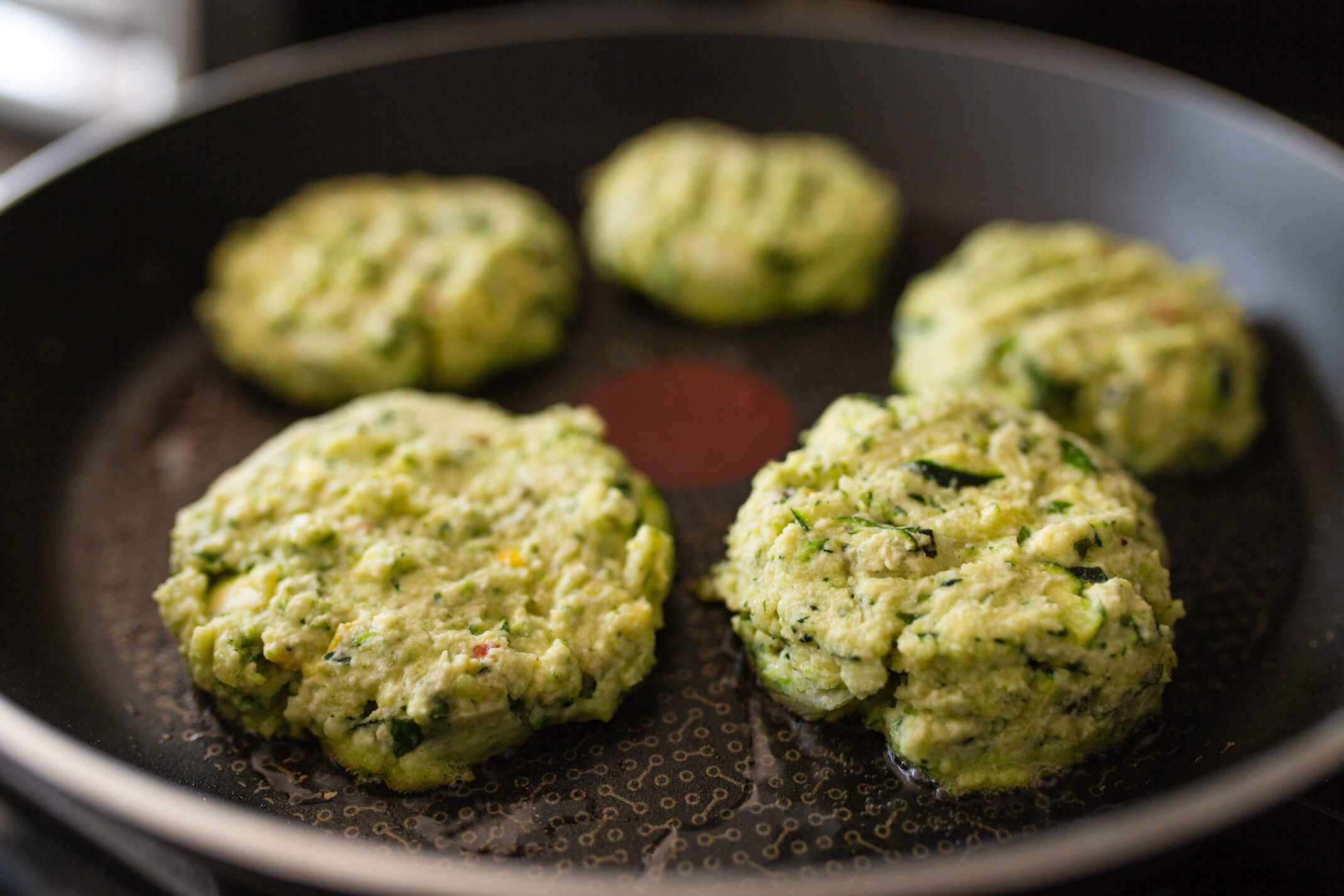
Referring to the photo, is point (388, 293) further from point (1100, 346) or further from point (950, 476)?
point (1100, 346)

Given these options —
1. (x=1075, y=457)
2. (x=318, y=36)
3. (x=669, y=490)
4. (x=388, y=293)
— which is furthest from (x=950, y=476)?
(x=318, y=36)

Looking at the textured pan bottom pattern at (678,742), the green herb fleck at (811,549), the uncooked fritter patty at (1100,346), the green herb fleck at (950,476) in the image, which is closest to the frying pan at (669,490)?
the textured pan bottom pattern at (678,742)

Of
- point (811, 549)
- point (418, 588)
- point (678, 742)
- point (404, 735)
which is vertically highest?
point (811, 549)

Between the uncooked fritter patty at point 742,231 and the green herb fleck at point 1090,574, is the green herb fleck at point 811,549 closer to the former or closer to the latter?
the green herb fleck at point 1090,574

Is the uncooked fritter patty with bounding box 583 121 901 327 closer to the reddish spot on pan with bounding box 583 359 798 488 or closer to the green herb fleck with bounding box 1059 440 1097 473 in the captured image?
the reddish spot on pan with bounding box 583 359 798 488

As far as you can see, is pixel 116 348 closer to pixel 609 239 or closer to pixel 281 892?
pixel 609 239

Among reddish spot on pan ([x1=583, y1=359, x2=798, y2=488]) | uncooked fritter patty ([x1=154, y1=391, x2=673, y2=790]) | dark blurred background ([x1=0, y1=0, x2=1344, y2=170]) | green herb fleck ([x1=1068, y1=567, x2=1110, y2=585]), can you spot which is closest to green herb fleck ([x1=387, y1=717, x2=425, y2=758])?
uncooked fritter patty ([x1=154, y1=391, x2=673, y2=790])

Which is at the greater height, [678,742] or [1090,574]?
[1090,574]

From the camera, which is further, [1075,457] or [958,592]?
[1075,457]
